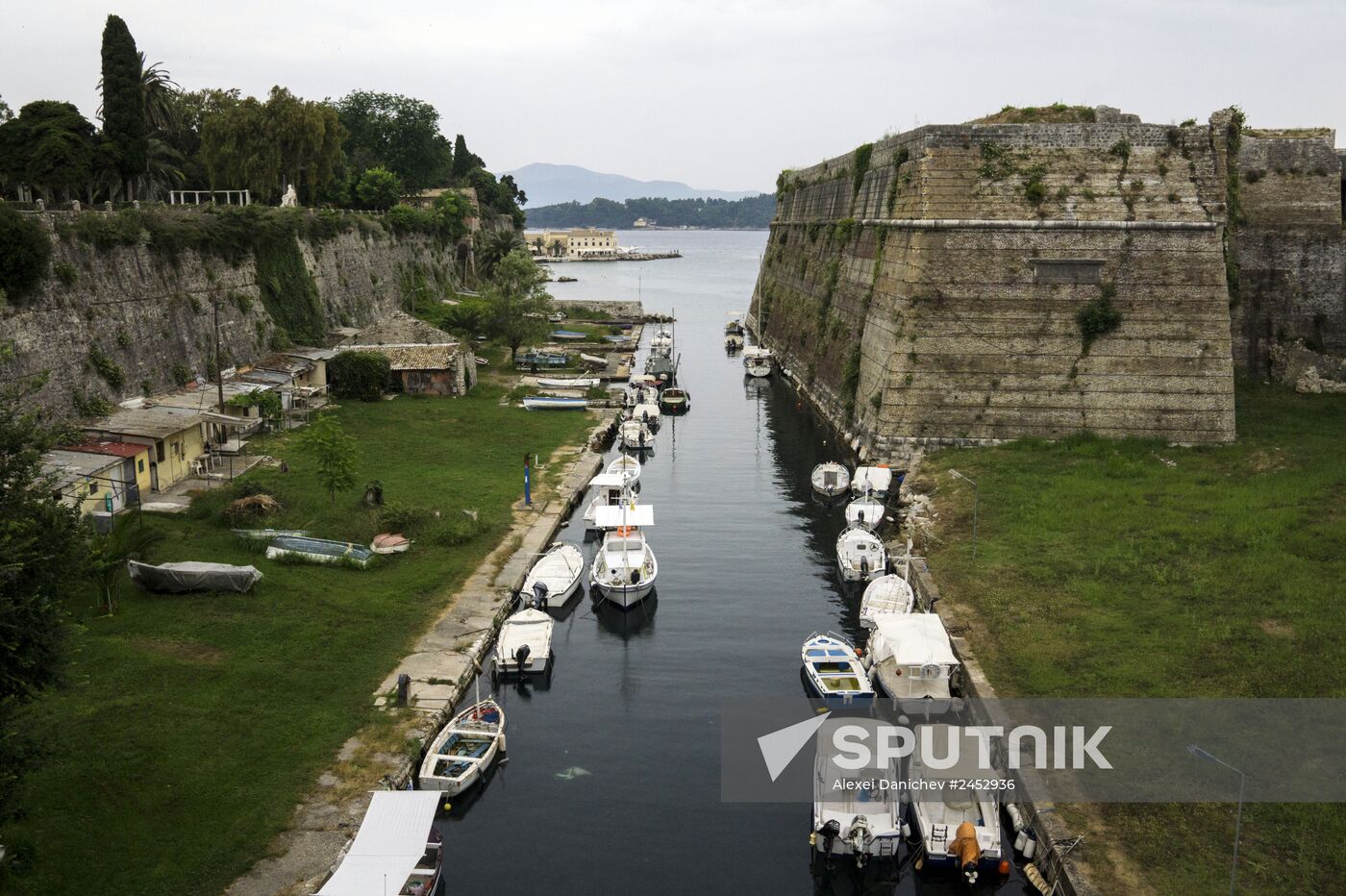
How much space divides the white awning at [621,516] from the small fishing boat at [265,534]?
779 centimetres

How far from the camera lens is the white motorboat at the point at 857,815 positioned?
609 inches

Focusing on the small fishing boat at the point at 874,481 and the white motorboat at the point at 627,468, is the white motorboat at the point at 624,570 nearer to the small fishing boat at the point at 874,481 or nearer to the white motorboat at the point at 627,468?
the white motorboat at the point at 627,468

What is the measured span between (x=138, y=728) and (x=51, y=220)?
23.6 m

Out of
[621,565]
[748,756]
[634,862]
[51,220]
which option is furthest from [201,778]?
[51,220]

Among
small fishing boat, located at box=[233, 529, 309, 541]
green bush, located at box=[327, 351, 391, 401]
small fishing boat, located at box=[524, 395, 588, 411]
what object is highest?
green bush, located at box=[327, 351, 391, 401]

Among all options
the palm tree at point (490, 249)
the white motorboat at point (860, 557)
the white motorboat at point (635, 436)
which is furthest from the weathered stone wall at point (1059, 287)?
the palm tree at point (490, 249)

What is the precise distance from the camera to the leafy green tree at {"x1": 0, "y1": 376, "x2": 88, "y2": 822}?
12.1 meters

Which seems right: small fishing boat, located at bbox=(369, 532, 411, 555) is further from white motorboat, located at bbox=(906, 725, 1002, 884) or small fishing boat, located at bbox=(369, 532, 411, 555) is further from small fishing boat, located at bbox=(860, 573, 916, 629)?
white motorboat, located at bbox=(906, 725, 1002, 884)

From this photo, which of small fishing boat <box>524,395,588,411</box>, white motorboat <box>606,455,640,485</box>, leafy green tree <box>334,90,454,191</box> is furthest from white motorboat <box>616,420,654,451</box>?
leafy green tree <box>334,90,454,191</box>

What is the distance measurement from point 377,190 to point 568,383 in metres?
39.3

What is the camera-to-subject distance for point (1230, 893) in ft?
42.5

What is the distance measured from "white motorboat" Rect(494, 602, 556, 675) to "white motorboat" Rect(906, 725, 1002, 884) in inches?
324

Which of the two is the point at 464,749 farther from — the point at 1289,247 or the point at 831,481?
the point at 1289,247

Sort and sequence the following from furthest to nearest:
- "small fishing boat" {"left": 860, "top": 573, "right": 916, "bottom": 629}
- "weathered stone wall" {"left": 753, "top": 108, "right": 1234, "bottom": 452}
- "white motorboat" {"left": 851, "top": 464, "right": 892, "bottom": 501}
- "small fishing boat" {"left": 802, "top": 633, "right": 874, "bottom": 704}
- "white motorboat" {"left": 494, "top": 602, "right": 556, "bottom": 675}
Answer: "weathered stone wall" {"left": 753, "top": 108, "right": 1234, "bottom": 452} < "white motorboat" {"left": 851, "top": 464, "right": 892, "bottom": 501} < "small fishing boat" {"left": 860, "top": 573, "right": 916, "bottom": 629} < "white motorboat" {"left": 494, "top": 602, "right": 556, "bottom": 675} < "small fishing boat" {"left": 802, "top": 633, "right": 874, "bottom": 704}
